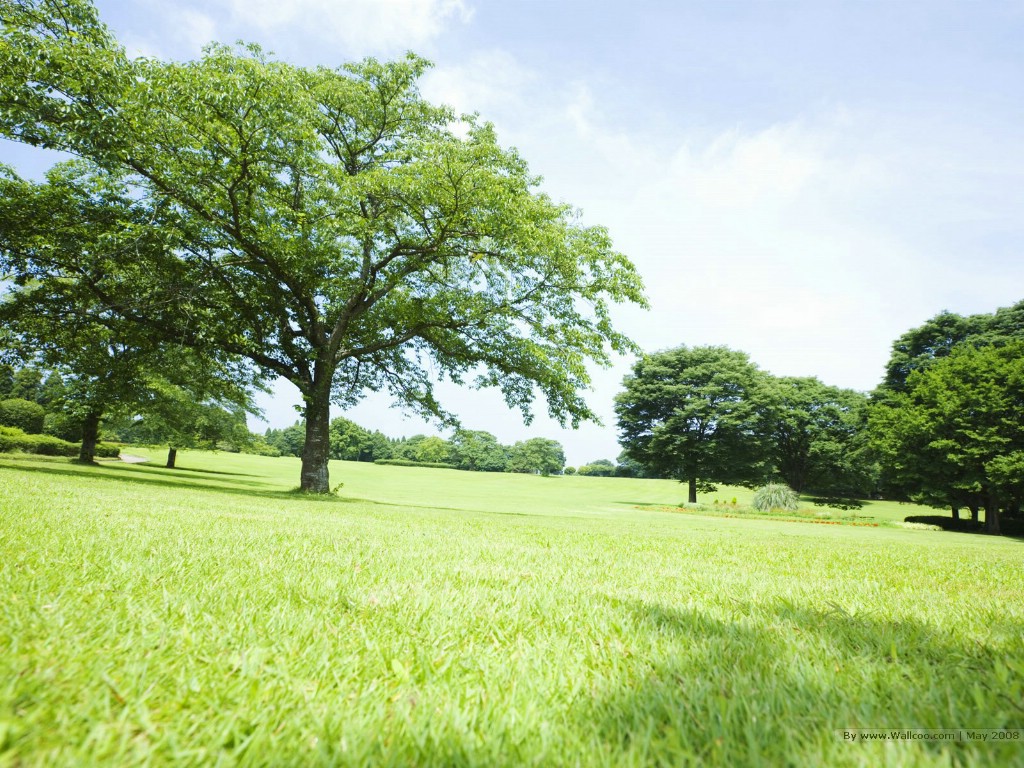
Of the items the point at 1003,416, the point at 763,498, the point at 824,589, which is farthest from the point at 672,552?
the point at 1003,416

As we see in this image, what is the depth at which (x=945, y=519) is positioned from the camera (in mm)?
32656

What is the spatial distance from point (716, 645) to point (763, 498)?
36.9 meters

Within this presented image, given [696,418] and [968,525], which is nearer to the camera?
[968,525]

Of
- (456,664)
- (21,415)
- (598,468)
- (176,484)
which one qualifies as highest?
(21,415)

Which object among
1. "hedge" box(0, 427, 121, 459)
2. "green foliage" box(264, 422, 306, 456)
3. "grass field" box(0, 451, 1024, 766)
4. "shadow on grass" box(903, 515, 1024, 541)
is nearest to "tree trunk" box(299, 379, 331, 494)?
"grass field" box(0, 451, 1024, 766)

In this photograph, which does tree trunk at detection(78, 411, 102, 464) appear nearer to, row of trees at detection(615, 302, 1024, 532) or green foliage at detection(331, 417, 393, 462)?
row of trees at detection(615, 302, 1024, 532)

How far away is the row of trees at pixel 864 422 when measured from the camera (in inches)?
1188

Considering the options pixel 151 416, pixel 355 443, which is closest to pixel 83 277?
pixel 151 416

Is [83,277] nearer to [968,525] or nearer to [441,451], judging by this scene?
[968,525]

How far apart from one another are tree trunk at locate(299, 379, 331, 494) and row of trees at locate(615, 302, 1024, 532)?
586 inches

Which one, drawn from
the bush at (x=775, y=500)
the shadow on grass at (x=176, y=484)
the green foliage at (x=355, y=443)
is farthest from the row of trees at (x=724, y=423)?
the green foliage at (x=355, y=443)

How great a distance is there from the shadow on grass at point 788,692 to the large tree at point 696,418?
41764 millimetres

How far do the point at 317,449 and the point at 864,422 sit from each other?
51514 millimetres

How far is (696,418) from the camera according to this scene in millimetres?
44688
